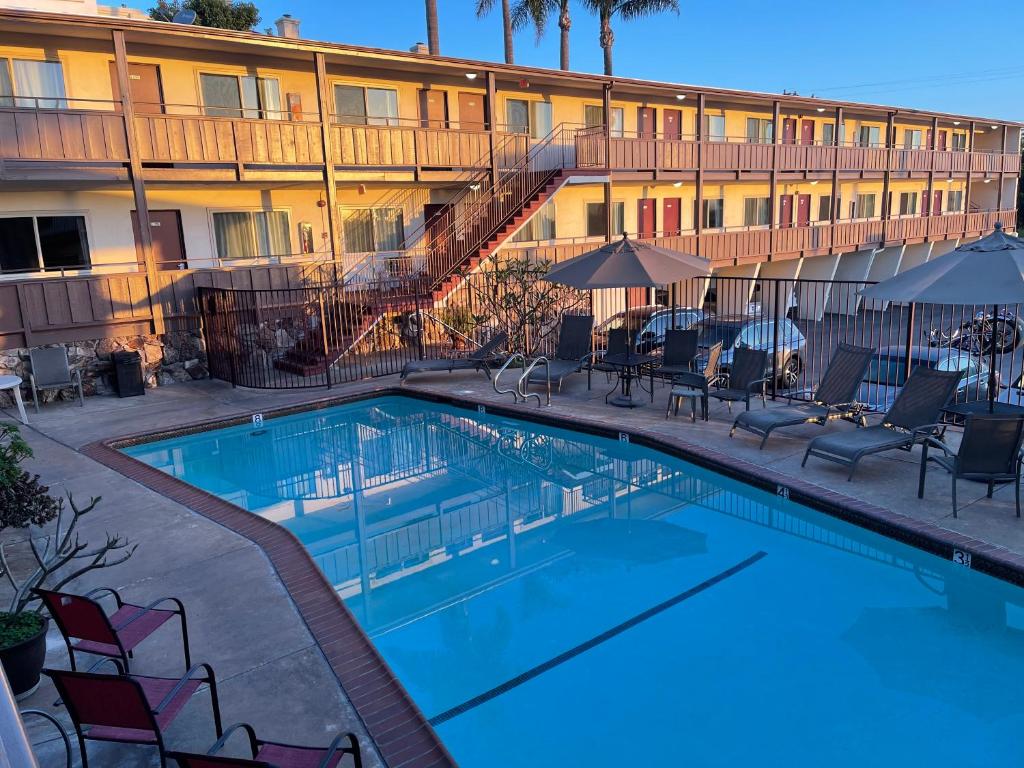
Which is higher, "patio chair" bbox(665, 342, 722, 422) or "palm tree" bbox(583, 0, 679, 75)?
"palm tree" bbox(583, 0, 679, 75)

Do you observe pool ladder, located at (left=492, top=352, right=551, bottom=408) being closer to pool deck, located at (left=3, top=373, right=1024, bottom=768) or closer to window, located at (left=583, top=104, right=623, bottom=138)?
pool deck, located at (left=3, top=373, right=1024, bottom=768)

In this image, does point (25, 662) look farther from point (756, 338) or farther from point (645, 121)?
point (645, 121)

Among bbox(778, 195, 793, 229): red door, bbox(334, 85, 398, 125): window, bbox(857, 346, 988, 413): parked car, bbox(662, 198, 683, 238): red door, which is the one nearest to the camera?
bbox(857, 346, 988, 413): parked car

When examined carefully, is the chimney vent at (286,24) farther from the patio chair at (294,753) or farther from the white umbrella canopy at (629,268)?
the patio chair at (294,753)

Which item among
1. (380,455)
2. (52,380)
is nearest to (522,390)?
(380,455)

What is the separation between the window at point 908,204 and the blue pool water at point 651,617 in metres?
36.0

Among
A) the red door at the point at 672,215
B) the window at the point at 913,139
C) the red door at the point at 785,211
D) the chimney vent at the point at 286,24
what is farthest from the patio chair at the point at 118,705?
the window at the point at 913,139

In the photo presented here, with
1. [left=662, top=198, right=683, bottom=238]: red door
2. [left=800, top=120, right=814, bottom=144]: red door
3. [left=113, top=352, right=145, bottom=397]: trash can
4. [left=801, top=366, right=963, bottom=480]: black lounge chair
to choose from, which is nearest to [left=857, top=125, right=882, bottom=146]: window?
[left=800, top=120, right=814, bottom=144]: red door

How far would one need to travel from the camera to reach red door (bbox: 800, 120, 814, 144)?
1304 inches

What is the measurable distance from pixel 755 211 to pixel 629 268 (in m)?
23.3

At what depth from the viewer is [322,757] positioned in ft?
11.3

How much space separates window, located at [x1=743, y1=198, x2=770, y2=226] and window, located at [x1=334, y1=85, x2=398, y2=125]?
55.4 feet

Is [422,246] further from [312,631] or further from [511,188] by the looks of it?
[312,631]

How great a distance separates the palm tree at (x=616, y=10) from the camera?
33938 mm
